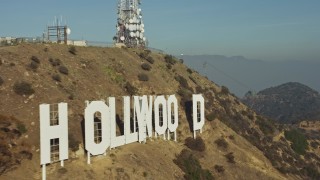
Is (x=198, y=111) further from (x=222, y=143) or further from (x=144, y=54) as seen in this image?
(x=144, y=54)

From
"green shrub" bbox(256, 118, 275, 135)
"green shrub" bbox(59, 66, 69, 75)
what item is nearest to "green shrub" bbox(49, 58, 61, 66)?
"green shrub" bbox(59, 66, 69, 75)

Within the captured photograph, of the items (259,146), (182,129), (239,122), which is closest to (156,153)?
(182,129)

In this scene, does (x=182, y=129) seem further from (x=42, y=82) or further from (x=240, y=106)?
(x=240, y=106)

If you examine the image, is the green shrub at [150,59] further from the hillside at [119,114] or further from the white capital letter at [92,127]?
the white capital letter at [92,127]

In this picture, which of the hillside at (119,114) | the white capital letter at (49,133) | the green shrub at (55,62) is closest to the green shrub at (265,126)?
the hillside at (119,114)

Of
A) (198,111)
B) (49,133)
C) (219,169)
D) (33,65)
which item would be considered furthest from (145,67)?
(49,133)
